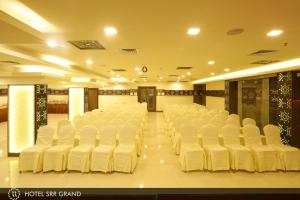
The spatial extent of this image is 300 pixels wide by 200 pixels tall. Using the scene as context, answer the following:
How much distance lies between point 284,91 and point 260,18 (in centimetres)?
555

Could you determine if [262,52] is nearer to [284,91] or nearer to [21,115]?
[284,91]

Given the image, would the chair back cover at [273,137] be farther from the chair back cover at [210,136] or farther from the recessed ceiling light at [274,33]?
the recessed ceiling light at [274,33]

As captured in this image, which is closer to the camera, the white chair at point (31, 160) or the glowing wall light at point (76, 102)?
the white chair at point (31, 160)

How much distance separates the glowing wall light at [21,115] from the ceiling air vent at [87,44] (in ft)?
13.4

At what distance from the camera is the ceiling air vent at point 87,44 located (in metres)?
4.29

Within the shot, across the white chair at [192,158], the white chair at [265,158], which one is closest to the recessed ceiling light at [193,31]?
the white chair at [192,158]

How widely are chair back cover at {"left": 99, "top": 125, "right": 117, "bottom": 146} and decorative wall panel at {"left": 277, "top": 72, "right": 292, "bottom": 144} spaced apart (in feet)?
19.5

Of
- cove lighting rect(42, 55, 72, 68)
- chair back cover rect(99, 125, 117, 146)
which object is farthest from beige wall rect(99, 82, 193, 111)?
chair back cover rect(99, 125, 117, 146)

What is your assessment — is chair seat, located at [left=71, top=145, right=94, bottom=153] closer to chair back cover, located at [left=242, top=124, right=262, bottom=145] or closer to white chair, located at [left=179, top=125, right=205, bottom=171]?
white chair, located at [left=179, top=125, right=205, bottom=171]

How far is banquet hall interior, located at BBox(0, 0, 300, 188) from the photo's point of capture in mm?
2776

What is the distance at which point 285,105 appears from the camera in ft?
24.1

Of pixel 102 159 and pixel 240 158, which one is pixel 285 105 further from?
pixel 102 159

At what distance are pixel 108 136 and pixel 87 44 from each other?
2.63 metres

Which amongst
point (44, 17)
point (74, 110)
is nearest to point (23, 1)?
point (44, 17)
